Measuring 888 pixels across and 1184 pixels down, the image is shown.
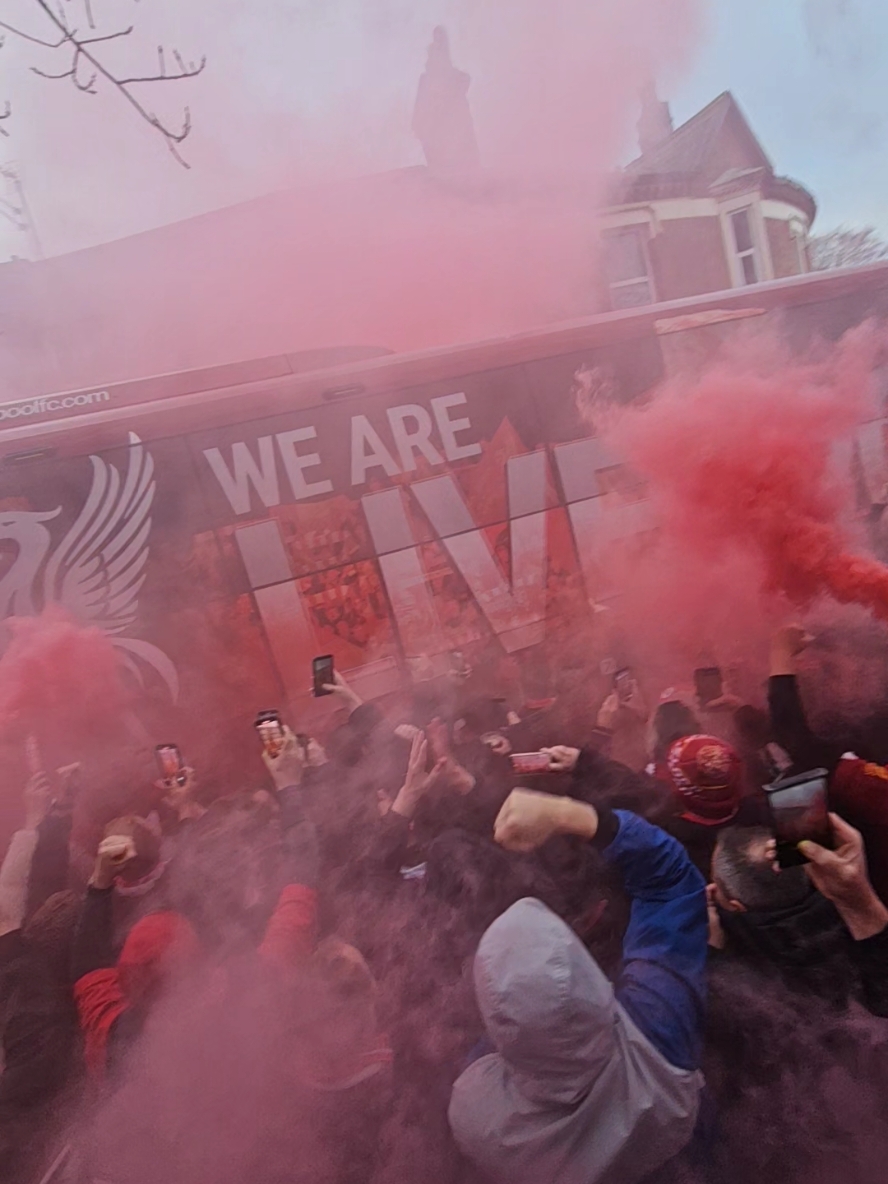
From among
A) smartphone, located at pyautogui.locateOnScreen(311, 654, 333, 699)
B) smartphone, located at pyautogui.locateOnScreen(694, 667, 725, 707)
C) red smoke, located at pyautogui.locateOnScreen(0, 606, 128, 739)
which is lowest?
smartphone, located at pyautogui.locateOnScreen(694, 667, 725, 707)

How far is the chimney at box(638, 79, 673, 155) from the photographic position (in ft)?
10.6

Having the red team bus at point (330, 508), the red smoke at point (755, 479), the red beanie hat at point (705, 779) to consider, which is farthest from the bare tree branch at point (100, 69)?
the red beanie hat at point (705, 779)

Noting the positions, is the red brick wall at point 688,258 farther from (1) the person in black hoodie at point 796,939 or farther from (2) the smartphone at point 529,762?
(1) the person in black hoodie at point 796,939

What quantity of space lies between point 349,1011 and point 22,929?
36.2 inches

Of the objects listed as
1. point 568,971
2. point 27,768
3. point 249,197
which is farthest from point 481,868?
point 249,197

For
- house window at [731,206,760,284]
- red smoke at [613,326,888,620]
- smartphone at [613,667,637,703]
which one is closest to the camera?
smartphone at [613,667,637,703]

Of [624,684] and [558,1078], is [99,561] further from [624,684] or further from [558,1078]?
[558,1078]

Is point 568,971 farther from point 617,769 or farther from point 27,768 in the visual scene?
point 27,768

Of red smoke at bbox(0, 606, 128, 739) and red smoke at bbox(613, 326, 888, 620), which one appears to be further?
red smoke at bbox(613, 326, 888, 620)

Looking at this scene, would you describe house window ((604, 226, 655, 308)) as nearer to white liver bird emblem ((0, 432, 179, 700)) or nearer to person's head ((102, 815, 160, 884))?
white liver bird emblem ((0, 432, 179, 700))

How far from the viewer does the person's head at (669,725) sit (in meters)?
2.51

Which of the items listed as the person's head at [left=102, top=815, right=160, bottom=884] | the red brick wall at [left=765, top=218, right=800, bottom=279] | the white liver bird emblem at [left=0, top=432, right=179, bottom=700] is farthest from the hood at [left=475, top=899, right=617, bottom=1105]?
the red brick wall at [left=765, top=218, right=800, bottom=279]

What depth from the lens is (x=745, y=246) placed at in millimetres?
3242

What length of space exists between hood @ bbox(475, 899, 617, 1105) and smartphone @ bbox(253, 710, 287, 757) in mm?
859
